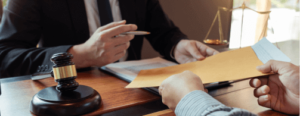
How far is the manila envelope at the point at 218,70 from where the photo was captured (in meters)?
0.55

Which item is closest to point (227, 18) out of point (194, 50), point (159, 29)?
point (159, 29)

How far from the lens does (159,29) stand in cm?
148

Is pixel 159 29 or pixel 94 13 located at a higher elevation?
pixel 94 13

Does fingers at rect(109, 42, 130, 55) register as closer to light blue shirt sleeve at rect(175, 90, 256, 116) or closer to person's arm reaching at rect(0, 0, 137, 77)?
person's arm reaching at rect(0, 0, 137, 77)

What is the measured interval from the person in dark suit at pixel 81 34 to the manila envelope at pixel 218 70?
0.40ft

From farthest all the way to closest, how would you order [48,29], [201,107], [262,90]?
[48,29] < [262,90] < [201,107]

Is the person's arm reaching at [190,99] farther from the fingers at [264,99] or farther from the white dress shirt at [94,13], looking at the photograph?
the white dress shirt at [94,13]

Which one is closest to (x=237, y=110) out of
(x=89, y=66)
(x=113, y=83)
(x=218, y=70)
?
(x=218, y=70)

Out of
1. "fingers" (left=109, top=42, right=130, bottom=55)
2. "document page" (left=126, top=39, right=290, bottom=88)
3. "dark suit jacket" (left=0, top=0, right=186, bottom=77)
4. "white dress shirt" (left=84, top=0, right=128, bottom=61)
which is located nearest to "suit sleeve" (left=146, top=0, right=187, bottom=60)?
"dark suit jacket" (left=0, top=0, right=186, bottom=77)

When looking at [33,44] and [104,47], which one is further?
[33,44]

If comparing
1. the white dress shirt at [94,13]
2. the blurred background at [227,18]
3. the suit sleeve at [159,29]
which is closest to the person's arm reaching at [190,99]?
the suit sleeve at [159,29]

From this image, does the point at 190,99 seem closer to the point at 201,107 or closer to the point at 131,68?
the point at 201,107

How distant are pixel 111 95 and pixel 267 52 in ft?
1.69

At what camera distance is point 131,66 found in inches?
33.4
